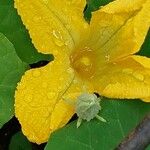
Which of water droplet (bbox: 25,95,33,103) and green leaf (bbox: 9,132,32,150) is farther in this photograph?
green leaf (bbox: 9,132,32,150)

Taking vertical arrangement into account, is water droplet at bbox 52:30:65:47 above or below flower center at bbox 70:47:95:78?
above

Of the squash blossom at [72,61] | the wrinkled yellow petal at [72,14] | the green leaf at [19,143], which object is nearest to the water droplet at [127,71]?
the squash blossom at [72,61]

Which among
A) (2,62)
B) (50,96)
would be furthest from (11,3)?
(50,96)

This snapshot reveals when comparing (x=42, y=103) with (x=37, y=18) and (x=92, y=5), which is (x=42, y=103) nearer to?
(x=37, y=18)

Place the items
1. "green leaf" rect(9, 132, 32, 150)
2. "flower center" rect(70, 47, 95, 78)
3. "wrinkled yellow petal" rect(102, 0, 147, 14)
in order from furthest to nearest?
"green leaf" rect(9, 132, 32, 150)
"flower center" rect(70, 47, 95, 78)
"wrinkled yellow petal" rect(102, 0, 147, 14)

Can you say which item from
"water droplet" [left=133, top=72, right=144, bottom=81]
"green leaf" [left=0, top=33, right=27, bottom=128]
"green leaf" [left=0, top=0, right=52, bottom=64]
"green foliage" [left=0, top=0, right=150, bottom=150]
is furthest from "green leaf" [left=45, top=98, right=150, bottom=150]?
"green leaf" [left=0, top=0, right=52, bottom=64]

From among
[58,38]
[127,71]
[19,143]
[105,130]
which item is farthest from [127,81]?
[19,143]

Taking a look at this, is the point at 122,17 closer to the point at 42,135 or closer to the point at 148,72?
the point at 148,72

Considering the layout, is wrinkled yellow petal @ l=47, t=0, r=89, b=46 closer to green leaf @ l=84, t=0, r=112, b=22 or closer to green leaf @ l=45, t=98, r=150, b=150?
green leaf @ l=84, t=0, r=112, b=22
